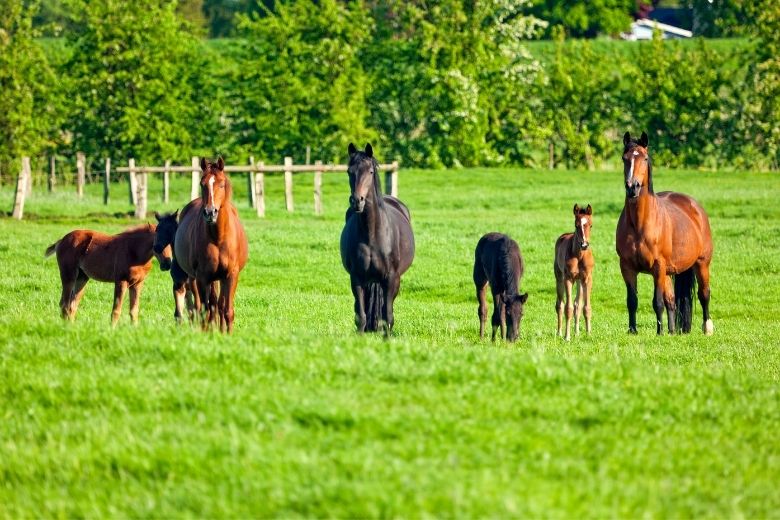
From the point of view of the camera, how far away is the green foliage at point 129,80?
5469cm

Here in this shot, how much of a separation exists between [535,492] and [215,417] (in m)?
2.60

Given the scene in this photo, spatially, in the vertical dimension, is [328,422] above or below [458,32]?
below

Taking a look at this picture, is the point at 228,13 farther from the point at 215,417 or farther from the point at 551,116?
the point at 215,417

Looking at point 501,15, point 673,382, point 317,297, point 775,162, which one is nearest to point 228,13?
point 501,15

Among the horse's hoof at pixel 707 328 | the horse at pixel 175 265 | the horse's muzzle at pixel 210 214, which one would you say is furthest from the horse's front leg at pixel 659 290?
the horse's muzzle at pixel 210 214

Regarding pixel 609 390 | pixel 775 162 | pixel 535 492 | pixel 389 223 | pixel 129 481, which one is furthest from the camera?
pixel 775 162

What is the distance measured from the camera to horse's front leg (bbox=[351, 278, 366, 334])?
603 inches

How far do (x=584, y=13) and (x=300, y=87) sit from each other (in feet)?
147

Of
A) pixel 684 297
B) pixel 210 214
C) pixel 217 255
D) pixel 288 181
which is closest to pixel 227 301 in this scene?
pixel 217 255

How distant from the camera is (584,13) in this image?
94.9 m

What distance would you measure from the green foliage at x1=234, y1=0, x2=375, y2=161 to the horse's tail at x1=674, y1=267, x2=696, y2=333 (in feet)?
126

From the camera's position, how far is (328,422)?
8.34 metres

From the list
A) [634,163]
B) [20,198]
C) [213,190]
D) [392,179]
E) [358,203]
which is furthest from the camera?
[392,179]

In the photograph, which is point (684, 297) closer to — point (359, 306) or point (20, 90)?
point (359, 306)
